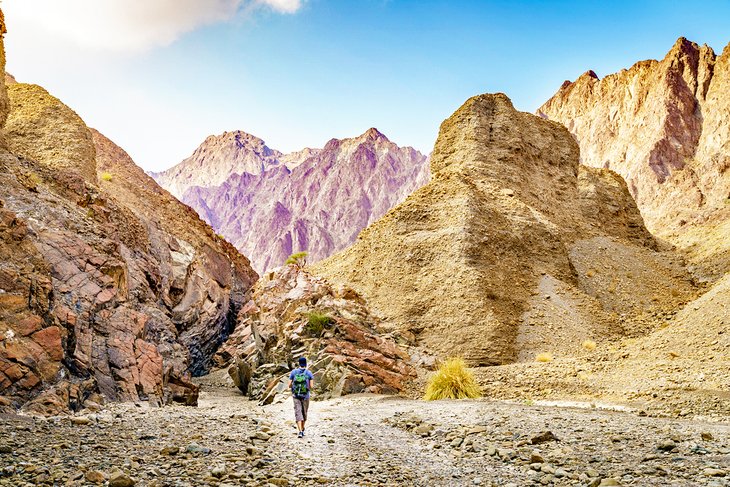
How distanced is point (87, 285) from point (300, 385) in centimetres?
1054

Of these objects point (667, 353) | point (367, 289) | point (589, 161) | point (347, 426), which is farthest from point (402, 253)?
point (589, 161)

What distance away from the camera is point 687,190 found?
80.8 metres

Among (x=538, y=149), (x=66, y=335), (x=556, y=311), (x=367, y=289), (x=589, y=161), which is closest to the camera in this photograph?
(x=66, y=335)

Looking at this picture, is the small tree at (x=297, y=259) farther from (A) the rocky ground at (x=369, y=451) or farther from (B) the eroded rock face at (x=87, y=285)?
(A) the rocky ground at (x=369, y=451)

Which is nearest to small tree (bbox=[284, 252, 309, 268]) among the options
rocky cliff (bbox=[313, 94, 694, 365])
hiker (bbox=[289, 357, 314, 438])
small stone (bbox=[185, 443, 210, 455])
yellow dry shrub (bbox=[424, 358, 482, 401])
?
rocky cliff (bbox=[313, 94, 694, 365])

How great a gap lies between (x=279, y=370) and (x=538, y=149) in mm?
33407

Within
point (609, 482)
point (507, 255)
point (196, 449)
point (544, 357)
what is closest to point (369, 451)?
point (196, 449)

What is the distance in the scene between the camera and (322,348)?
23672 millimetres

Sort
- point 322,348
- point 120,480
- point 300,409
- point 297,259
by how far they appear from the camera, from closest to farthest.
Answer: point 120,480, point 300,409, point 322,348, point 297,259

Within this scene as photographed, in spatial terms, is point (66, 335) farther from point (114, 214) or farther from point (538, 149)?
point (538, 149)

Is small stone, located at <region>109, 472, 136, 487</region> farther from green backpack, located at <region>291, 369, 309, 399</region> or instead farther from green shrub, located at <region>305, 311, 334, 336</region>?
green shrub, located at <region>305, 311, 334, 336</region>

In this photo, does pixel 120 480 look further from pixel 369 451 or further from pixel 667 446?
pixel 667 446

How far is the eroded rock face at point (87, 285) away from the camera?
1336 centimetres

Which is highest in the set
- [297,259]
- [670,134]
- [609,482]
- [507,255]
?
[670,134]
